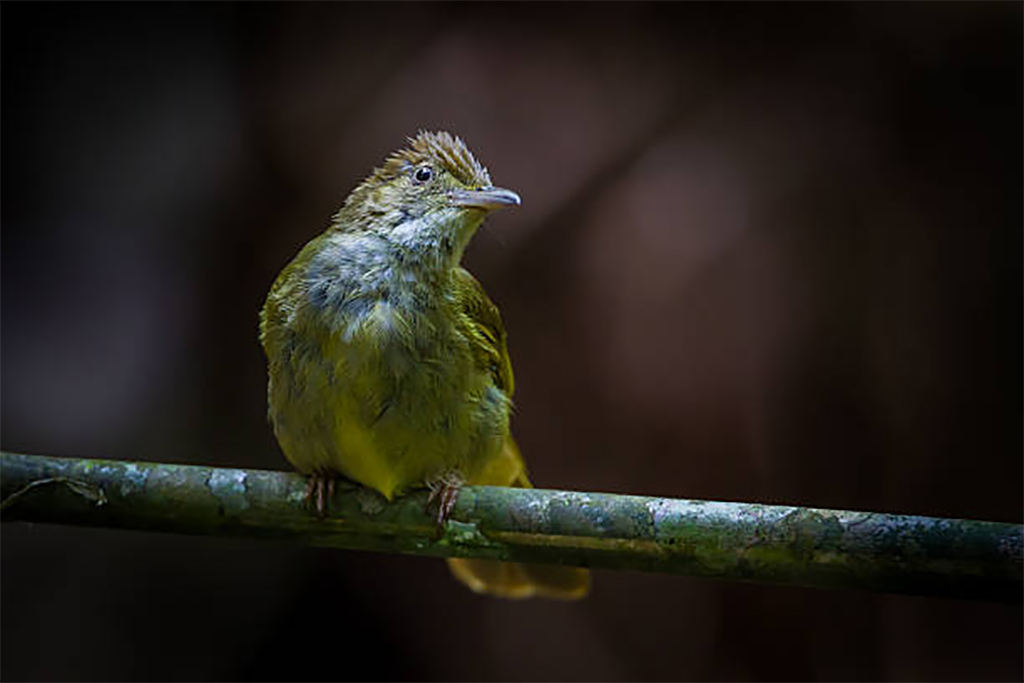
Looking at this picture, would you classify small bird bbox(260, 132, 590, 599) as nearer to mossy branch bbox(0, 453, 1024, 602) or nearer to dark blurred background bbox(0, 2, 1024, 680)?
mossy branch bbox(0, 453, 1024, 602)

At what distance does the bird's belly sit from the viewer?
5.01 feet

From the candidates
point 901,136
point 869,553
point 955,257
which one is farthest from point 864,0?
point 869,553

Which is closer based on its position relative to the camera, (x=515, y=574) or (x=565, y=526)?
(x=565, y=526)

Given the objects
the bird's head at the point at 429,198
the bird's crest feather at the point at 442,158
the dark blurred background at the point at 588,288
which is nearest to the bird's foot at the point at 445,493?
the bird's head at the point at 429,198

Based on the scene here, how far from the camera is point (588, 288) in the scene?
241 centimetres

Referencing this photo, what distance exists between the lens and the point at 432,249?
1.51m

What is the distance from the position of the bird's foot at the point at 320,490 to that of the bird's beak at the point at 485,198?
468mm

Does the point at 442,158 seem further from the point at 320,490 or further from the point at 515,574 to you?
the point at 515,574

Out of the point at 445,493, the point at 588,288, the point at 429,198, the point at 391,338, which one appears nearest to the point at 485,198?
the point at 429,198

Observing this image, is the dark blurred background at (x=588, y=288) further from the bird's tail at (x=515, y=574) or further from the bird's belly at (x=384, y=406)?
the bird's belly at (x=384, y=406)

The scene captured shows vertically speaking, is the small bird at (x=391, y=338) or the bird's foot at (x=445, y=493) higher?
the small bird at (x=391, y=338)

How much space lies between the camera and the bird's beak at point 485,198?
1396mm

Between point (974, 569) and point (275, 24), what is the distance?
1.97 meters

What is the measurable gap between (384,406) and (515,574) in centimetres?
51
